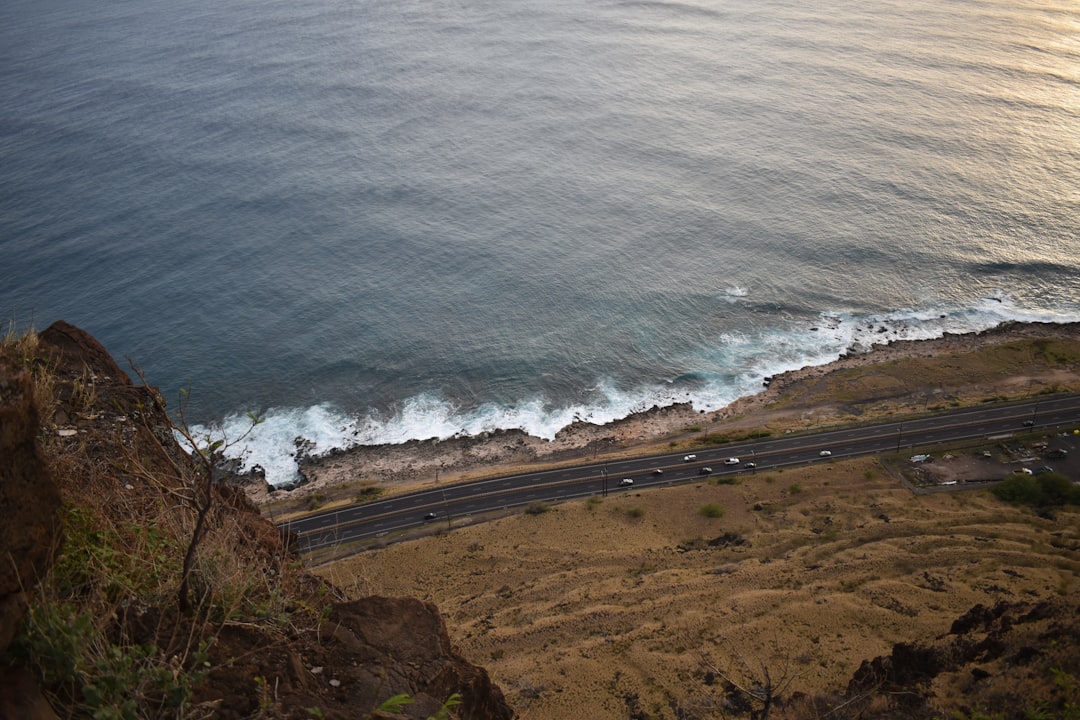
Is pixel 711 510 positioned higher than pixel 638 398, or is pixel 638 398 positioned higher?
pixel 711 510

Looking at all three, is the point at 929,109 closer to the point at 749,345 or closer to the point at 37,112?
the point at 749,345

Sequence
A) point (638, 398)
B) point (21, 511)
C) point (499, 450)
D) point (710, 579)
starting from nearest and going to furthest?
point (21, 511) → point (710, 579) → point (499, 450) → point (638, 398)

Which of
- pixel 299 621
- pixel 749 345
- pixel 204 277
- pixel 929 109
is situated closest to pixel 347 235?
pixel 204 277

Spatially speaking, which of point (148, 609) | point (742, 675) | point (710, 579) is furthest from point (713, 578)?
point (148, 609)

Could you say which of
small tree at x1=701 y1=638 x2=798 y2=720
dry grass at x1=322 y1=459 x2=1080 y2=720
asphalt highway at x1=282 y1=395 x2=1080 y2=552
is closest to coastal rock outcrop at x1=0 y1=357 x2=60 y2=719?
dry grass at x1=322 y1=459 x2=1080 y2=720

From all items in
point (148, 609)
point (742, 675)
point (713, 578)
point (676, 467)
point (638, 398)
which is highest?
point (148, 609)

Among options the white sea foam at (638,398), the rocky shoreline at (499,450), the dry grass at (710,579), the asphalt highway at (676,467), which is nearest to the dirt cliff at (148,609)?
the dry grass at (710,579)

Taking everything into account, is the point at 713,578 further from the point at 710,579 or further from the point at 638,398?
the point at 638,398
